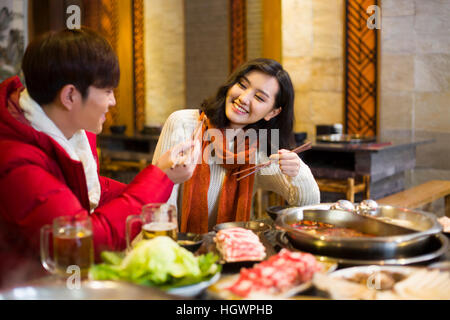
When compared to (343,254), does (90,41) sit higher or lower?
higher

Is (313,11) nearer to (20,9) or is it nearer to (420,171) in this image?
(420,171)

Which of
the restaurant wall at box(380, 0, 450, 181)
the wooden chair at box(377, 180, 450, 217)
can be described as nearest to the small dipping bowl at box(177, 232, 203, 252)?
the wooden chair at box(377, 180, 450, 217)

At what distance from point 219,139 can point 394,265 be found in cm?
132

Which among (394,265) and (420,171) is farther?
(420,171)

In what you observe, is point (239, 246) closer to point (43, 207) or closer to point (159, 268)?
point (159, 268)

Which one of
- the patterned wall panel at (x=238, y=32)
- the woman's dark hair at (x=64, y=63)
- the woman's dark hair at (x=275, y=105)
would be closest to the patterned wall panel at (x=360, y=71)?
the patterned wall panel at (x=238, y=32)

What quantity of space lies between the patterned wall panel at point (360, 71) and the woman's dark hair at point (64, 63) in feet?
14.9

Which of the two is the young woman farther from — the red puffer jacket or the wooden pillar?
the wooden pillar

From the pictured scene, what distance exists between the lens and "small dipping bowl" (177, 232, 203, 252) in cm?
140

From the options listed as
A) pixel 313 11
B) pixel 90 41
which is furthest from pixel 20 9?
pixel 313 11

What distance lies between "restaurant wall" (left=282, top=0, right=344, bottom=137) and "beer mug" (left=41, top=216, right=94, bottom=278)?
4.72 metres

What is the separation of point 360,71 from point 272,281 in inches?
191

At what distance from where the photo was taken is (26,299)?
1058 mm

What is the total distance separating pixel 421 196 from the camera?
3.82 m
